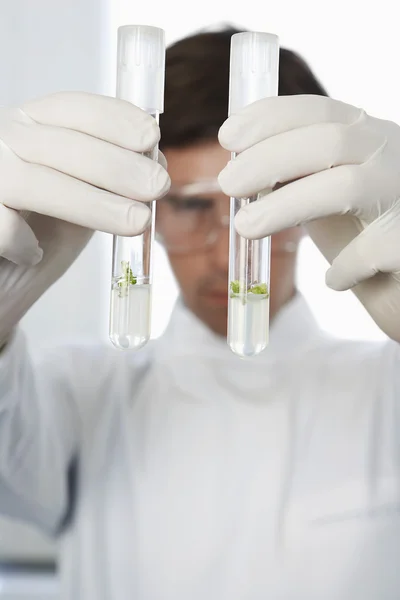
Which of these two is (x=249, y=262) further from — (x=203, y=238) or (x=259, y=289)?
(x=203, y=238)

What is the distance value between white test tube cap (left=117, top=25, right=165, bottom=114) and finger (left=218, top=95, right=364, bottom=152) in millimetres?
77

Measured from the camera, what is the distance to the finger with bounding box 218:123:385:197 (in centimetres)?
63

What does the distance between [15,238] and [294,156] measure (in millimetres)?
286

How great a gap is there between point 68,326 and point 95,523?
602 mm

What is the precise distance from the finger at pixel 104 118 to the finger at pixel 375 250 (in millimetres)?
228

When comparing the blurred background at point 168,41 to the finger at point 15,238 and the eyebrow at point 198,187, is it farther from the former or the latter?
the finger at point 15,238

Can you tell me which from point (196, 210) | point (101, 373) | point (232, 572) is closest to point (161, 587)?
point (232, 572)

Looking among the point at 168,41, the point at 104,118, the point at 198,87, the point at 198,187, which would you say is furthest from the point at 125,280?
the point at 168,41

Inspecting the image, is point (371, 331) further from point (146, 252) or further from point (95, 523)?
point (146, 252)

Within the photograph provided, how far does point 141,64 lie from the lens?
0.62 m

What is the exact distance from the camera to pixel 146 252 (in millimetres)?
654

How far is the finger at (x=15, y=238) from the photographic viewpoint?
0.66m

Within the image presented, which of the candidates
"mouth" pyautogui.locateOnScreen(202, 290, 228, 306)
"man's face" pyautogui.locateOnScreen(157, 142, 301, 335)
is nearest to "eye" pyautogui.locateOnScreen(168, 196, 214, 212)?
"man's face" pyautogui.locateOnScreen(157, 142, 301, 335)

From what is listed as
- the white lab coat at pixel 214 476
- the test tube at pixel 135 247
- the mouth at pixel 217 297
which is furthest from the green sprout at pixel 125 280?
the mouth at pixel 217 297
